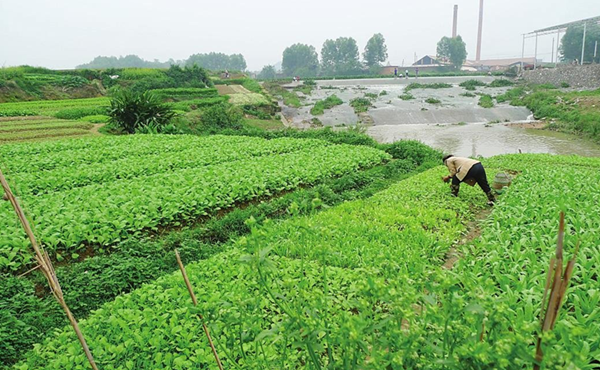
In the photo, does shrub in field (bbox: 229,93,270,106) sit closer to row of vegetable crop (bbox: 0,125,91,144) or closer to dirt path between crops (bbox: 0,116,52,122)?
dirt path between crops (bbox: 0,116,52,122)

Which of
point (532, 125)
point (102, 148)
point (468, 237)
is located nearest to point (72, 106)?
point (102, 148)

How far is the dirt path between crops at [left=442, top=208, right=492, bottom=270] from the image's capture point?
545cm

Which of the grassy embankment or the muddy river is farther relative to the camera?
the grassy embankment

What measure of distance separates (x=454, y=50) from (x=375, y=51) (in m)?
14.8

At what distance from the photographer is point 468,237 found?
649 cm

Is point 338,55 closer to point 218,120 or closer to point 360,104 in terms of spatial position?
point 360,104

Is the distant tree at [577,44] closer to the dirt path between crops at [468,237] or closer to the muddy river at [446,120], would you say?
the muddy river at [446,120]

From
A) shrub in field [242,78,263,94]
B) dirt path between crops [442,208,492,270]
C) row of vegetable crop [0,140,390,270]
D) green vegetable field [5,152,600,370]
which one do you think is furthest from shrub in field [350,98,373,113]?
dirt path between crops [442,208,492,270]

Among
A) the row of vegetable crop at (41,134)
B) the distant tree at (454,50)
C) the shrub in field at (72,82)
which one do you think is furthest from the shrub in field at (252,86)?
the distant tree at (454,50)

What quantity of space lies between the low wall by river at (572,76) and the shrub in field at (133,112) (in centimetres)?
3340

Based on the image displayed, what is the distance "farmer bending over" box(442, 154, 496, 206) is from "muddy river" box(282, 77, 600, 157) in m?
10.6

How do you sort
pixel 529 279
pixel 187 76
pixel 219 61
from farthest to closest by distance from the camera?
pixel 219 61
pixel 187 76
pixel 529 279

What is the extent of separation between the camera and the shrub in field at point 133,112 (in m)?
16.7

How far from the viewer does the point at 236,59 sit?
335ft
